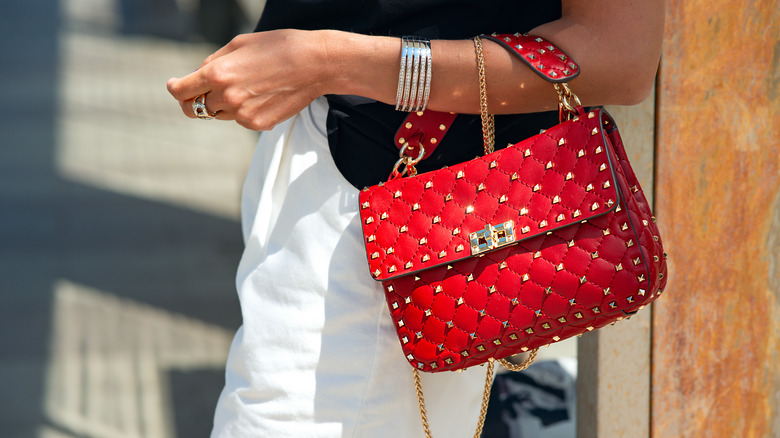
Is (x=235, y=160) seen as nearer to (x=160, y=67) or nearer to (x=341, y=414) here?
(x=160, y=67)

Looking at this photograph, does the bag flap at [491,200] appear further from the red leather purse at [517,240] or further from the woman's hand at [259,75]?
the woman's hand at [259,75]

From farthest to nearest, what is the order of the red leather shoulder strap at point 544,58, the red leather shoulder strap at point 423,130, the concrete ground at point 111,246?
the concrete ground at point 111,246 → the red leather shoulder strap at point 423,130 → the red leather shoulder strap at point 544,58

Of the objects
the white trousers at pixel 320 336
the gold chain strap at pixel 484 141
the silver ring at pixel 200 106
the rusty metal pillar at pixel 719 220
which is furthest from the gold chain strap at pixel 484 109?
the rusty metal pillar at pixel 719 220

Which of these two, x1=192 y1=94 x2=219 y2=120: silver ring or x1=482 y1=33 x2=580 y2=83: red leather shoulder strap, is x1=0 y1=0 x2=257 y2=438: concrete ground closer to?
x1=192 y1=94 x2=219 y2=120: silver ring

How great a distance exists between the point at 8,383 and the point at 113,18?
5.49 m

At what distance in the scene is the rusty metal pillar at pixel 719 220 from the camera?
135cm

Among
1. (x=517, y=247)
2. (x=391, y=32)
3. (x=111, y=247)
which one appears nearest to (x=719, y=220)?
(x=517, y=247)

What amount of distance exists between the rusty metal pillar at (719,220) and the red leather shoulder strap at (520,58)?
47cm

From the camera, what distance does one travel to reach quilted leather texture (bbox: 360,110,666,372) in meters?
0.98

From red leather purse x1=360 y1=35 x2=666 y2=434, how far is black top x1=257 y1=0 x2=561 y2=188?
0.15 ft

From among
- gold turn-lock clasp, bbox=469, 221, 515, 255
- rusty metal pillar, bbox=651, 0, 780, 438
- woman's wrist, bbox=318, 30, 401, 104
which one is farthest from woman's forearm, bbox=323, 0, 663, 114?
rusty metal pillar, bbox=651, 0, 780, 438

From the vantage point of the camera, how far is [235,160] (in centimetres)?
443

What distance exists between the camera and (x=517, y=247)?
1011 mm

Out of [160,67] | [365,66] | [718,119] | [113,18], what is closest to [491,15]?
[365,66]
